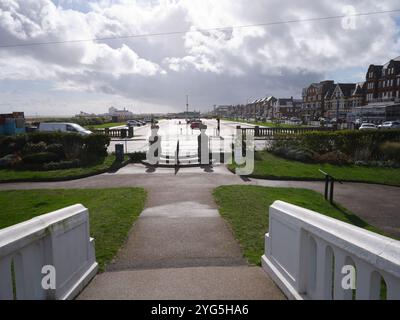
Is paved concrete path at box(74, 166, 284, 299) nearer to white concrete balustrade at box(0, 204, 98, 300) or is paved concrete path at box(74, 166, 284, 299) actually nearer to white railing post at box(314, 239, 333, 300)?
white concrete balustrade at box(0, 204, 98, 300)

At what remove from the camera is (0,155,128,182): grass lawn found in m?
13.3

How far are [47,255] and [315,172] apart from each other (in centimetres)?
1272

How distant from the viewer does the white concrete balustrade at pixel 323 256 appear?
2239 millimetres

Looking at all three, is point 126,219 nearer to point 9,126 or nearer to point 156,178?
point 156,178

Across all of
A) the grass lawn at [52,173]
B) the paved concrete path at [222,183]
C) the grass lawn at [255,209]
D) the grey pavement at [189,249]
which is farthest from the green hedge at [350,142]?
the grass lawn at [52,173]

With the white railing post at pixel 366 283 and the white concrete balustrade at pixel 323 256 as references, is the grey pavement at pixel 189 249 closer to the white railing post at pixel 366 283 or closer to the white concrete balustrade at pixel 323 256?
the white concrete balustrade at pixel 323 256

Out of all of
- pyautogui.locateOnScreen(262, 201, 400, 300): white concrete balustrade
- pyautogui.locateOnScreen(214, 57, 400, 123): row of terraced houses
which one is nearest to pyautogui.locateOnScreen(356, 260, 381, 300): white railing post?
pyautogui.locateOnScreen(262, 201, 400, 300): white concrete balustrade

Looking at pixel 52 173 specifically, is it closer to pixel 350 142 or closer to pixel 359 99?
pixel 350 142

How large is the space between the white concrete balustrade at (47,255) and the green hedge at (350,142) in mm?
15624

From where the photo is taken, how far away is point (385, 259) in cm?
215

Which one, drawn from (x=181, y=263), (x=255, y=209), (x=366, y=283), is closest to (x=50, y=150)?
(x=255, y=209)

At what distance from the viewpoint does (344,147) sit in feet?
57.0

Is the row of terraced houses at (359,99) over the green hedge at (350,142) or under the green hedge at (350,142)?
over

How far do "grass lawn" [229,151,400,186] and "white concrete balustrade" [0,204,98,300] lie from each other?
33.5 feet
